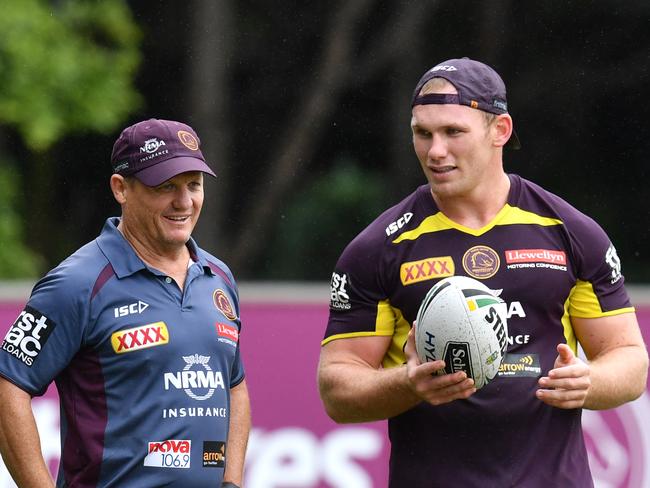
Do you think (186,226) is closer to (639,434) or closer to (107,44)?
(639,434)

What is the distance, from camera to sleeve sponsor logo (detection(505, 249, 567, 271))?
472 centimetres

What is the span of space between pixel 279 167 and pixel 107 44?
1.70 meters

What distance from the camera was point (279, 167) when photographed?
35.4 feet

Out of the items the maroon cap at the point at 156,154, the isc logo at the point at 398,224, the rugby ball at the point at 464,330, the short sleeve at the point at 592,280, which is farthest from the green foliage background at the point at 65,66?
the rugby ball at the point at 464,330

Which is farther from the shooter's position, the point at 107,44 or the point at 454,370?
the point at 107,44

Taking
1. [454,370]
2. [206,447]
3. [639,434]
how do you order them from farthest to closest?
[639,434]
[206,447]
[454,370]

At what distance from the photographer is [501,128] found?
4836 mm

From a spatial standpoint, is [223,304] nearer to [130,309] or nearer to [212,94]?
[130,309]

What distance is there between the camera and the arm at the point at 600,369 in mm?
4289

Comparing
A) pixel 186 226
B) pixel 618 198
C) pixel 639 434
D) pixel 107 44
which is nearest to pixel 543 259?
pixel 186 226

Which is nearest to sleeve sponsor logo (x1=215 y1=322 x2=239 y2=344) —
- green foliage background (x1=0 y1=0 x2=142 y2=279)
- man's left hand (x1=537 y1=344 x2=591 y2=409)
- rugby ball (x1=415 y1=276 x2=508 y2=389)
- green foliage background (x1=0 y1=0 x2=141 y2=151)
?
rugby ball (x1=415 y1=276 x2=508 y2=389)

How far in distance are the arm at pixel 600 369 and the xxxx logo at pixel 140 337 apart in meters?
1.28

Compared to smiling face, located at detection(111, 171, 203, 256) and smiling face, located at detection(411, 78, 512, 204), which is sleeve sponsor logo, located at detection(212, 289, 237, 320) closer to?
smiling face, located at detection(111, 171, 203, 256)

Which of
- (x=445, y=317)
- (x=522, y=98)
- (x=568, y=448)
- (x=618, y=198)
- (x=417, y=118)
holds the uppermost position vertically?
(x=522, y=98)
